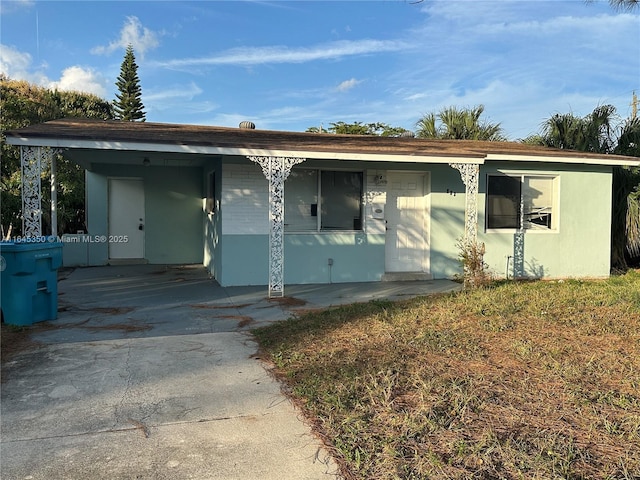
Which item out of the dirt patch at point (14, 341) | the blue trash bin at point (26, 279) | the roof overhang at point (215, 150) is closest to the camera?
the dirt patch at point (14, 341)

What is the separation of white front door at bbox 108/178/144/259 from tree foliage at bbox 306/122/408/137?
19.9m

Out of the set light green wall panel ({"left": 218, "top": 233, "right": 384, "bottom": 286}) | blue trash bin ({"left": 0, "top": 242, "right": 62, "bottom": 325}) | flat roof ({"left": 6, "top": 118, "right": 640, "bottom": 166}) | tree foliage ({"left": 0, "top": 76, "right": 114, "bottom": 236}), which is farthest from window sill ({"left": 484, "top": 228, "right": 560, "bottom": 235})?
tree foliage ({"left": 0, "top": 76, "right": 114, "bottom": 236})

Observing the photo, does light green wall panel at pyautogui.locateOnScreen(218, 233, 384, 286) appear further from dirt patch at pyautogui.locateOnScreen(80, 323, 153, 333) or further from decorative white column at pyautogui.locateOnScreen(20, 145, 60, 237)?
decorative white column at pyautogui.locateOnScreen(20, 145, 60, 237)

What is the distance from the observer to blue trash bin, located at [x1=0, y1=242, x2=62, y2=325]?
609cm

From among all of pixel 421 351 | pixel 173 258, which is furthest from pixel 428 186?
pixel 173 258

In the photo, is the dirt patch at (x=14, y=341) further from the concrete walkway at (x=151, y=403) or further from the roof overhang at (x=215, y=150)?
the roof overhang at (x=215, y=150)

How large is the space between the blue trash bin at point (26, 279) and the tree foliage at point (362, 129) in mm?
26641

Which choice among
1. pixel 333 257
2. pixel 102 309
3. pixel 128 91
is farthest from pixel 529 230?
pixel 128 91

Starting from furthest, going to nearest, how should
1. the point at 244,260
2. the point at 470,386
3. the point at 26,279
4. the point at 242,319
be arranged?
the point at 244,260 < the point at 242,319 < the point at 26,279 < the point at 470,386

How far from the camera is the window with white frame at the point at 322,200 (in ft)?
33.6

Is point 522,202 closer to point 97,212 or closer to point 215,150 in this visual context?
point 215,150

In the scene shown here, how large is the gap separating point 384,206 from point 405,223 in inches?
27.0

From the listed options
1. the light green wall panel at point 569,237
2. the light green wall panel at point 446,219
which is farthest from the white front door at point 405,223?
the light green wall panel at point 569,237

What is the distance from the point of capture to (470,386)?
4.17m
